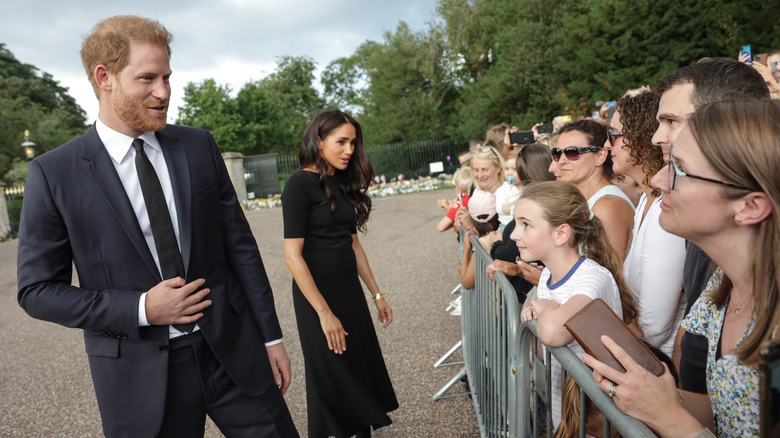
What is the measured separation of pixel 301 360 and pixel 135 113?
380 centimetres

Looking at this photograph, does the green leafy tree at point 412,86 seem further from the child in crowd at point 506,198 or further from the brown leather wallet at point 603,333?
the brown leather wallet at point 603,333

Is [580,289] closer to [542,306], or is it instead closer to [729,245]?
[542,306]

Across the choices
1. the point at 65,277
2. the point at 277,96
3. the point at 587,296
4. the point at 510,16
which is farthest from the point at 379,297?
the point at 277,96

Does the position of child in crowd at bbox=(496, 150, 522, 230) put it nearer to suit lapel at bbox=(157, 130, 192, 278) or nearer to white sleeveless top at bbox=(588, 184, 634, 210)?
white sleeveless top at bbox=(588, 184, 634, 210)

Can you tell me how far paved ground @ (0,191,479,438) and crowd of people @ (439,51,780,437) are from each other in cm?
120

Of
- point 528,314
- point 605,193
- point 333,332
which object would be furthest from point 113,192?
point 605,193

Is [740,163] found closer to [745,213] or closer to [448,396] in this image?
[745,213]

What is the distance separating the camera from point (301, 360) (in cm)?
530

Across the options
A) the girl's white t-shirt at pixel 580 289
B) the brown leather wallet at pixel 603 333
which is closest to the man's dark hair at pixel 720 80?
the girl's white t-shirt at pixel 580 289

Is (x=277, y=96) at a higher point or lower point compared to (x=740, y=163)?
higher

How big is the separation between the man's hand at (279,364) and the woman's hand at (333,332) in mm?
617

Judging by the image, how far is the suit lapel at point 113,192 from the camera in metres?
1.92

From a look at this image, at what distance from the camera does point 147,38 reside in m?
1.97

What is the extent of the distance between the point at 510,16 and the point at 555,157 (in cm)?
2942
